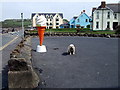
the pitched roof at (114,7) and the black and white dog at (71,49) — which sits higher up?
the pitched roof at (114,7)

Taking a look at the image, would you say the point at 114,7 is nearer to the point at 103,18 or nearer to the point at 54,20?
the point at 103,18

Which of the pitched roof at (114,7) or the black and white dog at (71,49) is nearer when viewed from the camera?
the black and white dog at (71,49)

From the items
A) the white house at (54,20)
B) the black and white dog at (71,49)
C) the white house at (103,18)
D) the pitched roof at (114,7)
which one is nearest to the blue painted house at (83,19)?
the pitched roof at (114,7)

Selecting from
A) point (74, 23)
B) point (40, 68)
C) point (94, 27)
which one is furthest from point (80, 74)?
point (74, 23)

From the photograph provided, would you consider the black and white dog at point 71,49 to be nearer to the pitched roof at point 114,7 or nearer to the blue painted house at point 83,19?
the pitched roof at point 114,7

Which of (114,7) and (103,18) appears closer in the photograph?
(103,18)

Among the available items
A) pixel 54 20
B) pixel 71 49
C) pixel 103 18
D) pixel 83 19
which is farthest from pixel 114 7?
pixel 54 20

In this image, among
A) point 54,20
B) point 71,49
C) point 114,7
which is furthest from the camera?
point 54,20

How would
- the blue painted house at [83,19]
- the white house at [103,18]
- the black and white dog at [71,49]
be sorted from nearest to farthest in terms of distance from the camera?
the black and white dog at [71,49] → the white house at [103,18] → the blue painted house at [83,19]

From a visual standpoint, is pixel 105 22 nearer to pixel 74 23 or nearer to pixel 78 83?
pixel 74 23

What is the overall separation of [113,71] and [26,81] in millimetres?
3462

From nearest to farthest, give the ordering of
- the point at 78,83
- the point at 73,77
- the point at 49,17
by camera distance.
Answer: the point at 78,83 → the point at 73,77 → the point at 49,17

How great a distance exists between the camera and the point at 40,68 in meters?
8.30

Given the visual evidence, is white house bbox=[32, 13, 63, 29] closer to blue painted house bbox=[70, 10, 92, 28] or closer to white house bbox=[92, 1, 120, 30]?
blue painted house bbox=[70, 10, 92, 28]
